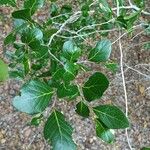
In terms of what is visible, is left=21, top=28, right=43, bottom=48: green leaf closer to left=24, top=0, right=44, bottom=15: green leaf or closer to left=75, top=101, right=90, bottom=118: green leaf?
left=24, top=0, right=44, bottom=15: green leaf

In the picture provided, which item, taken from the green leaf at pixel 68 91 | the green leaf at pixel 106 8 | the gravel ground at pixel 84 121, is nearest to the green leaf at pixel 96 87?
the green leaf at pixel 68 91

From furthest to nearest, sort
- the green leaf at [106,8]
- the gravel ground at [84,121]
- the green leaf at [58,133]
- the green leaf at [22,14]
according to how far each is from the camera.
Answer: the gravel ground at [84,121] → the green leaf at [106,8] → the green leaf at [22,14] → the green leaf at [58,133]

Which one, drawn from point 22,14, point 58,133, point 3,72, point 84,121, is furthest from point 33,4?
point 84,121

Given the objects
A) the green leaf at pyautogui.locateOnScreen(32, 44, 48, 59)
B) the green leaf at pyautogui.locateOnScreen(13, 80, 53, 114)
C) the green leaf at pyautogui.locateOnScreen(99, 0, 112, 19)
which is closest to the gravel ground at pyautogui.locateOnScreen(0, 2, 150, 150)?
the green leaf at pyautogui.locateOnScreen(99, 0, 112, 19)

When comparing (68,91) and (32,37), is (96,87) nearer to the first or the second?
(68,91)

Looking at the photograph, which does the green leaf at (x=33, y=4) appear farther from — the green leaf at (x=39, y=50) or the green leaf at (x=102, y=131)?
the green leaf at (x=102, y=131)

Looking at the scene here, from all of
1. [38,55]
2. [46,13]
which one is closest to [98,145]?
[46,13]
